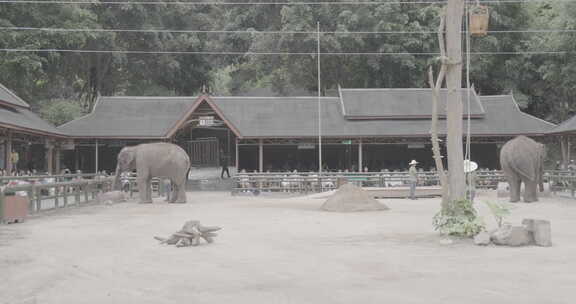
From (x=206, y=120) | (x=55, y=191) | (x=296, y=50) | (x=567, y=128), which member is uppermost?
(x=296, y=50)

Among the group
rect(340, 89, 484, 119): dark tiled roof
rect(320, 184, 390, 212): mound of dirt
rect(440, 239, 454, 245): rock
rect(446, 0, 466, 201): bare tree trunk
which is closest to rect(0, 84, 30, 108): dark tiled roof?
rect(320, 184, 390, 212): mound of dirt

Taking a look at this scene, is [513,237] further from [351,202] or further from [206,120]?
[206,120]

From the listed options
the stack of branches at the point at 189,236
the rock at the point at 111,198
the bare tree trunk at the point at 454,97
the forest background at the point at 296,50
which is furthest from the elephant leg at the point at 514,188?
the forest background at the point at 296,50

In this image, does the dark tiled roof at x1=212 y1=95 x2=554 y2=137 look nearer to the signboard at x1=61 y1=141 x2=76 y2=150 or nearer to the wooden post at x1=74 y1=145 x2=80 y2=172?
the signboard at x1=61 y1=141 x2=76 y2=150

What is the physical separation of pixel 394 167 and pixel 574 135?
9572 mm

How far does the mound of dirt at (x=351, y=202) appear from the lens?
1811cm

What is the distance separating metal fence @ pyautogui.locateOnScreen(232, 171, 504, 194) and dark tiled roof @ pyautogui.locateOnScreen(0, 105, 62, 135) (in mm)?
9046

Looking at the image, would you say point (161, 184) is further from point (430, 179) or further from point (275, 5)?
point (275, 5)

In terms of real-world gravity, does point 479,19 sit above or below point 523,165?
above

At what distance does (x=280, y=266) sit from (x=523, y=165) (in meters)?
14.9

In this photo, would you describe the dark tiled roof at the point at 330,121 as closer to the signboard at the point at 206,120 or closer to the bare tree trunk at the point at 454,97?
the signboard at the point at 206,120

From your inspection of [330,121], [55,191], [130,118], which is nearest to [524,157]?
[330,121]

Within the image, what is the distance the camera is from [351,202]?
18.2 metres

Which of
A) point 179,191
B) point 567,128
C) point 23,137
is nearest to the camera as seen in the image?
point 179,191
